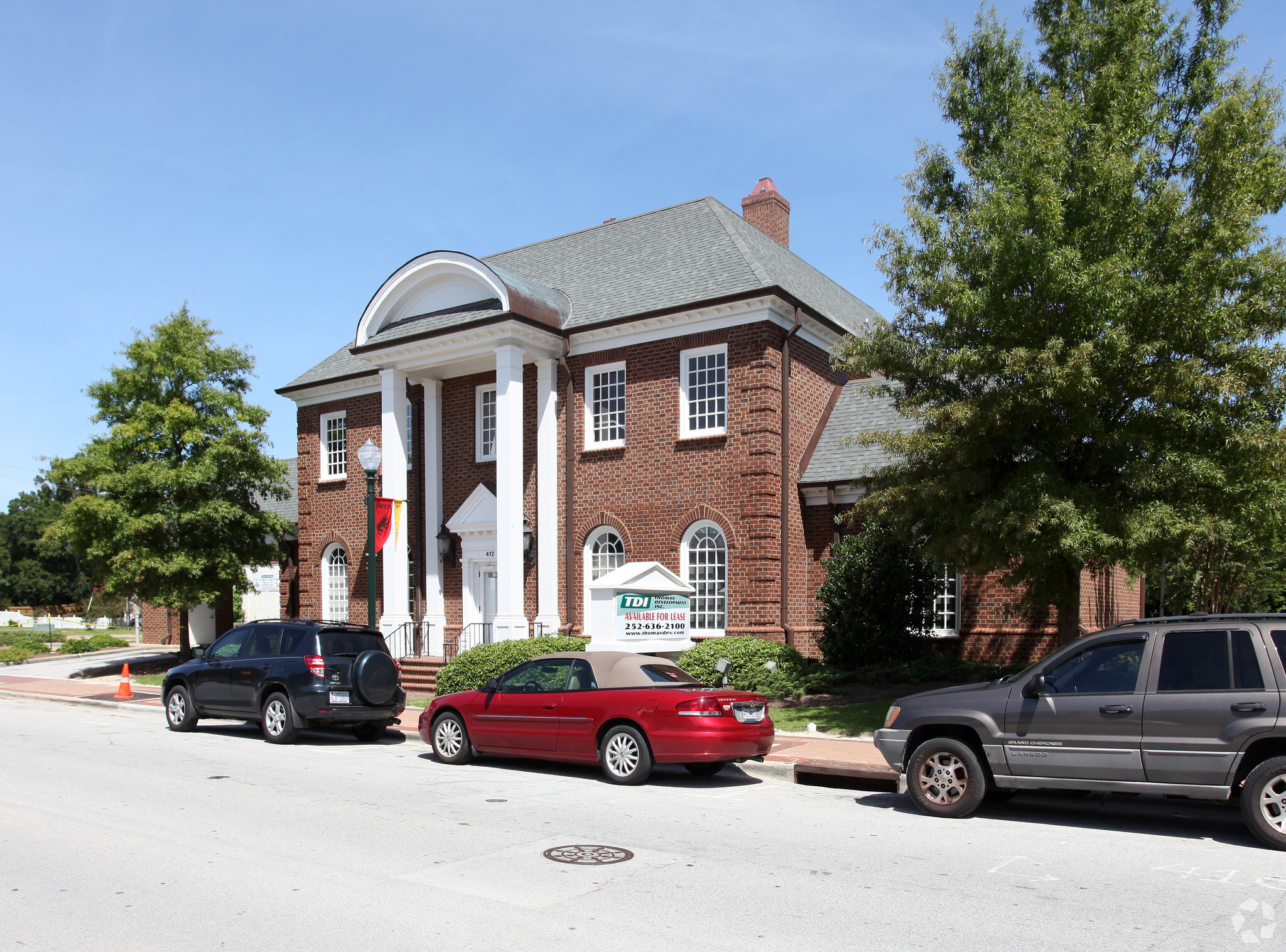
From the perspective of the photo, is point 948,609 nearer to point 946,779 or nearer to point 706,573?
point 706,573

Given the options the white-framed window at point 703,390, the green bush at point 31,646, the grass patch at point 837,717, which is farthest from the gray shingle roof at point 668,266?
the green bush at point 31,646

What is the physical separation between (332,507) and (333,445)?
67.5 inches

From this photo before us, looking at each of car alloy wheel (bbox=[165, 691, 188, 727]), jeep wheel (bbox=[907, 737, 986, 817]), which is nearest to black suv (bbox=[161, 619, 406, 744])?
car alloy wheel (bbox=[165, 691, 188, 727])

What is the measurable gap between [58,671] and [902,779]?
26896 mm

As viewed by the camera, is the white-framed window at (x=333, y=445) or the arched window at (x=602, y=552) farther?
the white-framed window at (x=333, y=445)

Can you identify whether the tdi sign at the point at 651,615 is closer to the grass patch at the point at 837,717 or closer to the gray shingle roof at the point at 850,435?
the grass patch at the point at 837,717

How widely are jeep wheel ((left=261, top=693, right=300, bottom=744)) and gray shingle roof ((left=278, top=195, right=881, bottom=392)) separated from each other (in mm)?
9225

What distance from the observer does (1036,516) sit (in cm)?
1099

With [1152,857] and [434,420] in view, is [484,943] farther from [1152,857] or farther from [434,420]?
[434,420]

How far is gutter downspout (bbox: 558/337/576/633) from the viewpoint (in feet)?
68.0

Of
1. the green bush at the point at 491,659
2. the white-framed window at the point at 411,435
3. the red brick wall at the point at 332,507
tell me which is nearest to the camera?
the green bush at the point at 491,659

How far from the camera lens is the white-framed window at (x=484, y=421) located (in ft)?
74.2

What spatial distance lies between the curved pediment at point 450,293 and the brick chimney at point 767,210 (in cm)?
608

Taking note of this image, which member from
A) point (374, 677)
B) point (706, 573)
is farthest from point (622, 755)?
point (706, 573)
